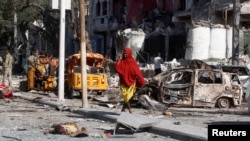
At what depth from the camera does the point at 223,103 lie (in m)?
21.9

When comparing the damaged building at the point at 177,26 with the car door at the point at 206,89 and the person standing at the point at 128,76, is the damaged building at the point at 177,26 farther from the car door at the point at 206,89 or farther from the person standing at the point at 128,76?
the person standing at the point at 128,76

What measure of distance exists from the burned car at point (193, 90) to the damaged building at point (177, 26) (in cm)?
963

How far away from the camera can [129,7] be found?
54.9 metres

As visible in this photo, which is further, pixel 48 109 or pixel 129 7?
pixel 129 7

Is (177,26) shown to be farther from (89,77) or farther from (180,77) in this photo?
(180,77)

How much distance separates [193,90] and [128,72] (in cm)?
490

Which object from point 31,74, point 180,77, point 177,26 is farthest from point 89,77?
point 177,26

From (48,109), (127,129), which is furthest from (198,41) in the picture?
(127,129)

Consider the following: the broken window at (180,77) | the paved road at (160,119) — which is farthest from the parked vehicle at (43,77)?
the broken window at (180,77)

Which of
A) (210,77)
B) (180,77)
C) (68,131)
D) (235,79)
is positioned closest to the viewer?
(68,131)

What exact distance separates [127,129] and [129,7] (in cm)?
4190

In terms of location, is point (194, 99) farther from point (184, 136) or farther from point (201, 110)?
point (184, 136)

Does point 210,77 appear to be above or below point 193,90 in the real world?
above

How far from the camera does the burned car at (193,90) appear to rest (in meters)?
21.4
